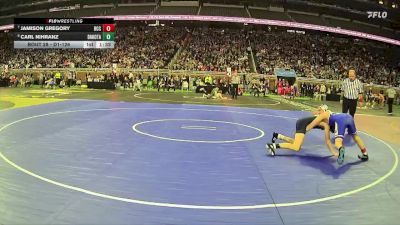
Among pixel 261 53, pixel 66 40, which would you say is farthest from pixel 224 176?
pixel 261 53

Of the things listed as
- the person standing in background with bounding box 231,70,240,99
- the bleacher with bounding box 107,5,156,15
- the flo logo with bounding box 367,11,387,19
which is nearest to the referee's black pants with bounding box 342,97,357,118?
the person standing in background with bounding box 231,70,240,99

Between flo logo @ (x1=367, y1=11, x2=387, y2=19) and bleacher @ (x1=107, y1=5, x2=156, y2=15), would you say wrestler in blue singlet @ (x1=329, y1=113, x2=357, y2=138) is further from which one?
flo logo @ (x1=367, y1=11, x2=387, y2=19)

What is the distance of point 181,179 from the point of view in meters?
6.39

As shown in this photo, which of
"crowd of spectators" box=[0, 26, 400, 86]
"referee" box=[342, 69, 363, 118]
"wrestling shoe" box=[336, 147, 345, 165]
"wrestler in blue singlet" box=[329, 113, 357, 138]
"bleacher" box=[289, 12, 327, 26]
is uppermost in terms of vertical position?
"bleacher" box=[289, 12, 327, 26]

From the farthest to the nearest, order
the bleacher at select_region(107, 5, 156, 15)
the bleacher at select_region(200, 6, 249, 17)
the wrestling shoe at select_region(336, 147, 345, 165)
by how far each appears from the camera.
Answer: the bleacher at select_region(107, 5, 156, 15)
the bleacher at select_region(200, 6, 249, 17)
the wrestling shoe at select_region(336, 147, 345, 165)

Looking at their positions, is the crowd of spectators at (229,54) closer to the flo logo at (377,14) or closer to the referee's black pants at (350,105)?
the flo logo at (377,14)

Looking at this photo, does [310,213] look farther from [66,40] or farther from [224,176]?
[66,40]

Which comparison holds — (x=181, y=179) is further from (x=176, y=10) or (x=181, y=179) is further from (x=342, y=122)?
(x=176, y=10)
